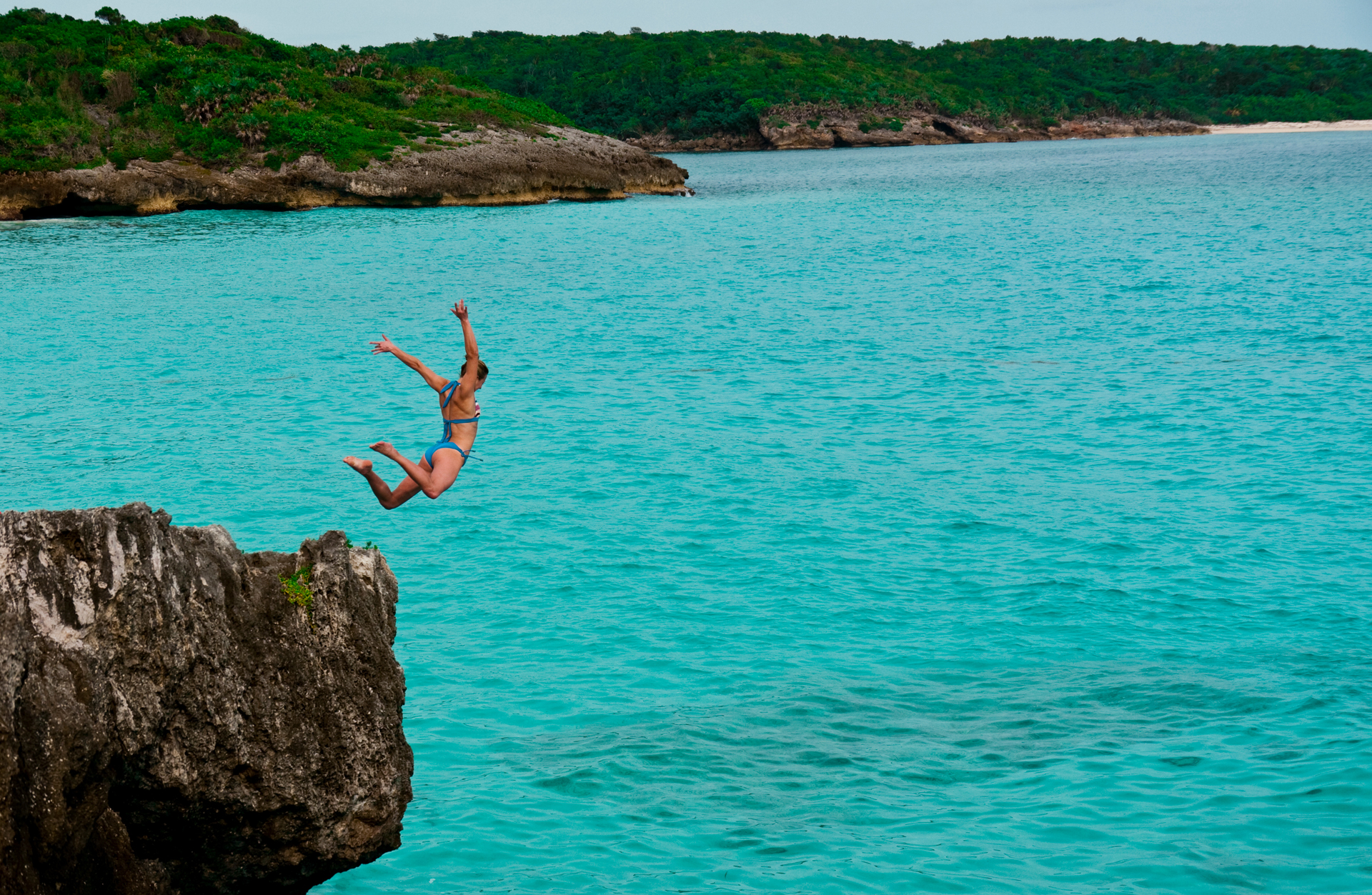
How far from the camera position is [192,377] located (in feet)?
83.4

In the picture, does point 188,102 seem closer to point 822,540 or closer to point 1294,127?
point 822,540

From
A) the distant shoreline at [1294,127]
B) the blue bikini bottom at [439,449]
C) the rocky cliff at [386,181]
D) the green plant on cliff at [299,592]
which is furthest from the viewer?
the distant shoreline at [1294,127]

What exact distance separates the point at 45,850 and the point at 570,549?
10.2 metres

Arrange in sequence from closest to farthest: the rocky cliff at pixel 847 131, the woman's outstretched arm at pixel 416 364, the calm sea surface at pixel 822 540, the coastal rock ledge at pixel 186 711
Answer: the coastal rock ledge at pixel 186 711
the calm sea surface at pixel 822 540
the woman's outstretched arm at pixel 416 364
the rocky cliff at pixel 847 131

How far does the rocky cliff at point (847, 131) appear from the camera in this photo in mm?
150000

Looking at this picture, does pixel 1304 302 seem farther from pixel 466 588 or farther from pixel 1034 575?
pixel 466 588

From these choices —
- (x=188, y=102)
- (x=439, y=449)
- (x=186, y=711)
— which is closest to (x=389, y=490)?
(x=439, y=449)

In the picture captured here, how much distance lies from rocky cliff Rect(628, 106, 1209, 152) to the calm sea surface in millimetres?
116183

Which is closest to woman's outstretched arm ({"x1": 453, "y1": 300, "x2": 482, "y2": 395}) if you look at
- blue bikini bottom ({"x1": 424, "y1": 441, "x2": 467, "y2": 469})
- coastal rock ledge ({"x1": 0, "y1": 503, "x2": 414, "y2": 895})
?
blue bikini bottom ({"x1": 424, "y1": 441, "x2": 467, "y2": 469})

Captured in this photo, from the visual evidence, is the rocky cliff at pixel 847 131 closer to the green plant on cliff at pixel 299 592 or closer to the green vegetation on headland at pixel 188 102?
the green vegetation on headland at pixel 188 102

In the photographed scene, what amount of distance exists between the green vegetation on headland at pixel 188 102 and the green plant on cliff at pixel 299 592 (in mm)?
58209

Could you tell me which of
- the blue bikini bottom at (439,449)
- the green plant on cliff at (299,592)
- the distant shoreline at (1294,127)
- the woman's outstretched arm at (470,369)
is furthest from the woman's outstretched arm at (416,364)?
the distant shoreline at (1294,127)

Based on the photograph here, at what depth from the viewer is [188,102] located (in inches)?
2576

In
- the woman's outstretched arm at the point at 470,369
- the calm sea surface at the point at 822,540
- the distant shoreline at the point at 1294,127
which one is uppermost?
the distant shoreline at the point at 1294,127
